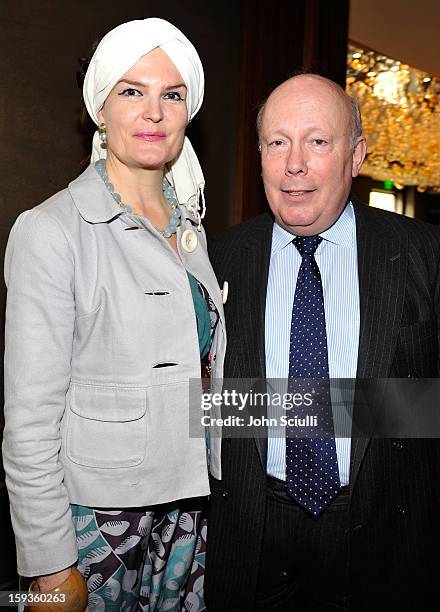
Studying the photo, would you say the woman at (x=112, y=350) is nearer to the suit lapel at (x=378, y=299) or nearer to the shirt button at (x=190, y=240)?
the shirt button at (x=190, y=240)

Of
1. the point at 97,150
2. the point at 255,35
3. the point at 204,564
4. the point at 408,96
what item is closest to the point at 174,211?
the point at 97,150

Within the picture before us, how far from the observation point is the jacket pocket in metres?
1.47

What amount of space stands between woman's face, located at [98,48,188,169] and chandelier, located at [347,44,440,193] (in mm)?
5585

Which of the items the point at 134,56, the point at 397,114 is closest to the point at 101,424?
the point at 134,56

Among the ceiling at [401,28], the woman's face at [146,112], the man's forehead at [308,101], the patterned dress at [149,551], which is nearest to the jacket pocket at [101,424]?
the patterned dress at [149,551]

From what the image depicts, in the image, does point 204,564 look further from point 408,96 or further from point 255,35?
point 408,96

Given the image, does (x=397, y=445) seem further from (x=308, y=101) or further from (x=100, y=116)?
(x=100, y=116)

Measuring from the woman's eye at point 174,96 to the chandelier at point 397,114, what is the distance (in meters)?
5.55

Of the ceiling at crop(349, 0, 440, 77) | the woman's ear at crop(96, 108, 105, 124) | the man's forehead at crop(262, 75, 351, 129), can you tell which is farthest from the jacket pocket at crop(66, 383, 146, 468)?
the ceiling at crop(349, 0, 440, 77)

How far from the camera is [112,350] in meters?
1.47

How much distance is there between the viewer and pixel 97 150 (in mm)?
1745

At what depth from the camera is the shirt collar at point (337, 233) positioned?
1.89 m

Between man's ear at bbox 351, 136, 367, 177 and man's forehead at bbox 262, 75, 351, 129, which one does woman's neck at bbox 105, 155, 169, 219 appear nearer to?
man's forehead at bbox 262, 75, 351, 129

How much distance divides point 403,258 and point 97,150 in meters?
0.91
